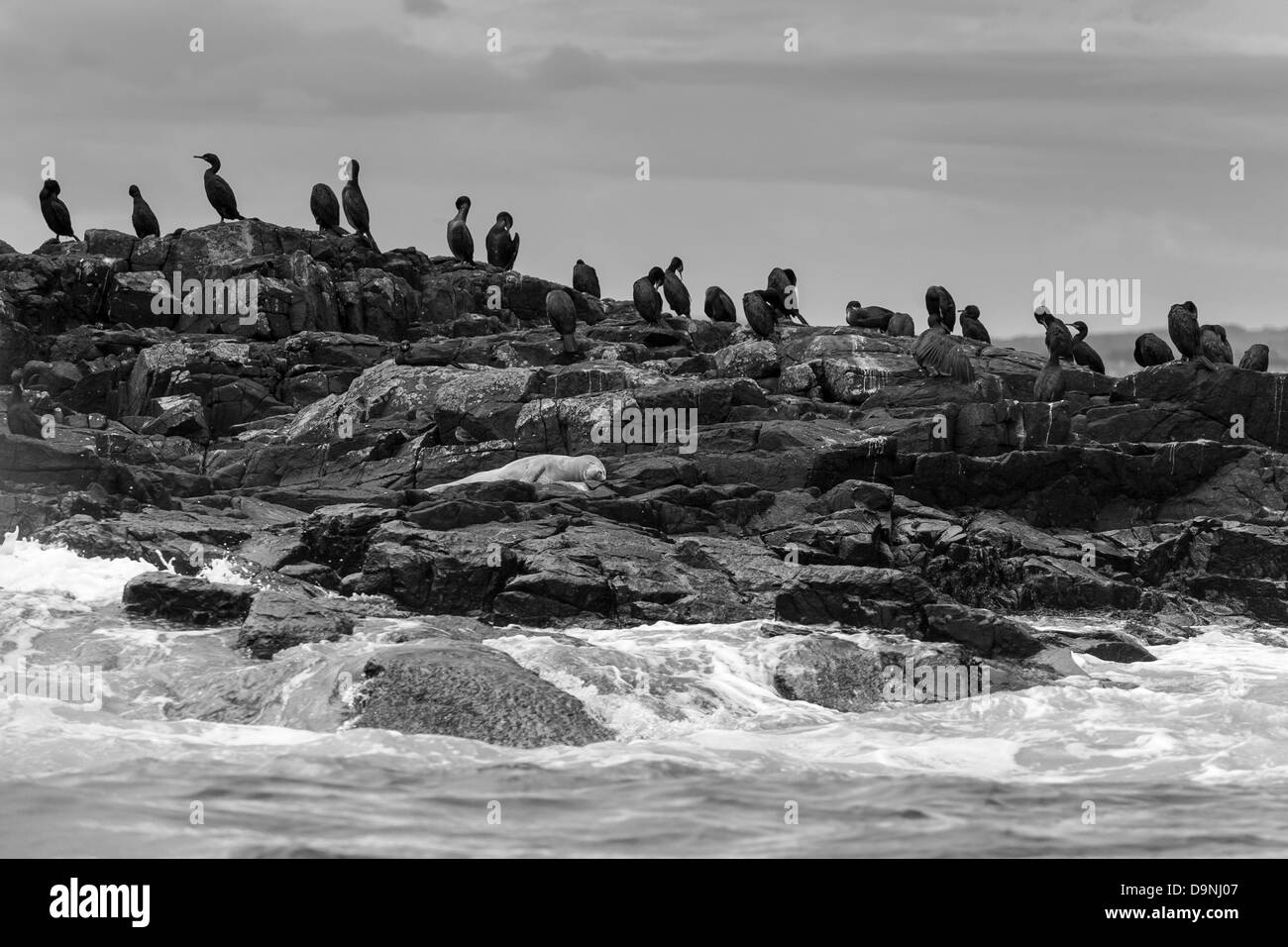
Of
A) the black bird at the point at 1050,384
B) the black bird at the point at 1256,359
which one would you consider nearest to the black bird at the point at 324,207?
the black bird at the point at 1050,384

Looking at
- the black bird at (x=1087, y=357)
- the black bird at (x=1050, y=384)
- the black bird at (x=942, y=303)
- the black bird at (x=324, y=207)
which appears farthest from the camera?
the black bird at (x=324, y=207)

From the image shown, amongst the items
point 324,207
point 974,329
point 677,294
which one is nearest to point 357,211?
point 324,207

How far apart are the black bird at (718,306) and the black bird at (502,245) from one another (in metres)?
7.40

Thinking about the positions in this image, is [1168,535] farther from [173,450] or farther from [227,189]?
[227,189]

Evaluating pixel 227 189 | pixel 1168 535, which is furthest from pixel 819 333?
pixel 227 189

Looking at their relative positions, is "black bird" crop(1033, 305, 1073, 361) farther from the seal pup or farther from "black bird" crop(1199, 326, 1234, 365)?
the seal pup

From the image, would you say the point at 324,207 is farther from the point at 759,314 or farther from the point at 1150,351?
the point at 1150,351

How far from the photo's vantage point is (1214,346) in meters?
32.1

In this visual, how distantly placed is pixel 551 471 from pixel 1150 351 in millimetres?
16025

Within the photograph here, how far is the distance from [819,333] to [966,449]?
9.89 metres

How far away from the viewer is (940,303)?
135ft

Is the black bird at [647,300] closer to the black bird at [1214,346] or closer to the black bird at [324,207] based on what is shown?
the black bird at [324,207]

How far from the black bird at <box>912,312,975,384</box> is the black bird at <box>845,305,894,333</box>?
8.55 meters

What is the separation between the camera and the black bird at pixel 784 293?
42625 millimetres
